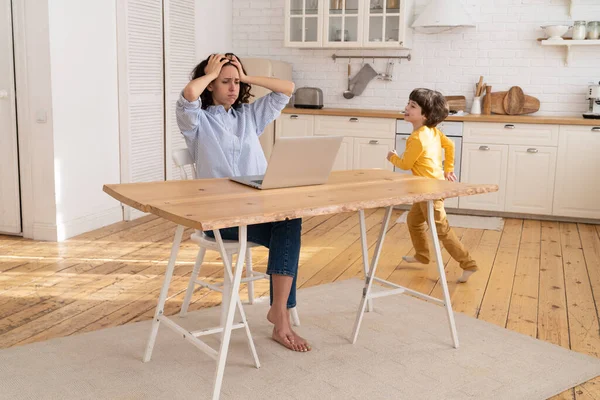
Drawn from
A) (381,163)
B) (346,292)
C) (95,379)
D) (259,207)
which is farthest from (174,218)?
(381,163)

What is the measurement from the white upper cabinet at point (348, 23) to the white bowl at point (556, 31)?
1205 mm

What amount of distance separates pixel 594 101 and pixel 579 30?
2.01 feet

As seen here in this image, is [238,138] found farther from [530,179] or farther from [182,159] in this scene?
[530,179]

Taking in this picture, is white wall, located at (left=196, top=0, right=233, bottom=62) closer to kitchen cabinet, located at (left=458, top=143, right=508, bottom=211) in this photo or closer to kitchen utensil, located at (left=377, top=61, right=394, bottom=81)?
kitchen utensil, located at (left=377, top=61, right=394, bottom=81)

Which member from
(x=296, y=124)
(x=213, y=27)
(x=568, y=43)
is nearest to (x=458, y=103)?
(x=568, y=43)

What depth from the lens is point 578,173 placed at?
5.68 meters

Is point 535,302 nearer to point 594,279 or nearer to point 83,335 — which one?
point 594,279

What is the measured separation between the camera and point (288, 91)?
316 centimetres

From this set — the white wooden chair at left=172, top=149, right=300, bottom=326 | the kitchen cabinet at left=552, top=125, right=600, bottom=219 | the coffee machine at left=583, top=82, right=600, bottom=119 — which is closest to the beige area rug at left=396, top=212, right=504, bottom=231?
the kitchen cabinet at left=552, top=125, right=600, bottom=219

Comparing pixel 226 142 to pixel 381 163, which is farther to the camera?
pixel 381 163

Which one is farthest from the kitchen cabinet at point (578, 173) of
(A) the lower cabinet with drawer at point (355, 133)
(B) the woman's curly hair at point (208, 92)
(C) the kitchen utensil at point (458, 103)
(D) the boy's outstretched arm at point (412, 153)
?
(B) the woman's curly hair at point (208, 92)

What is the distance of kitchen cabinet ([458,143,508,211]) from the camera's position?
5.91 meters

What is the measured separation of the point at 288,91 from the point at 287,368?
3.99 ft

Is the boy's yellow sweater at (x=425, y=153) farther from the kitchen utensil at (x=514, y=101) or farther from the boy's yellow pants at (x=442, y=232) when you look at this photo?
the kitchen utensil at (x=514, y=101)
